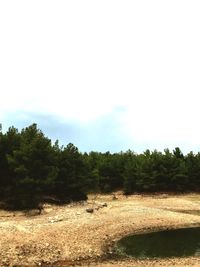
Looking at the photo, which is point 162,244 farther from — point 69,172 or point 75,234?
point 69,172

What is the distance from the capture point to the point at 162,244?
34.8m

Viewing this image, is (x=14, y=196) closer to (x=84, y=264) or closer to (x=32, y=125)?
(x=32, y=125)

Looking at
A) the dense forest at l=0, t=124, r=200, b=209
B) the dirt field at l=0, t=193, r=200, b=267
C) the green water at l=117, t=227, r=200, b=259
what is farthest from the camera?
the dense forest at l=0, t=124, r=200, b=209

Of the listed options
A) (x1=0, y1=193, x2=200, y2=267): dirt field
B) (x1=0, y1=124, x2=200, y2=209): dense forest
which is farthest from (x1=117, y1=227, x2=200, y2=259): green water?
(x1=0, y1=124, x2=200, y2=209): dense forest

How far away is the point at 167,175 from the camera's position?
257 ft

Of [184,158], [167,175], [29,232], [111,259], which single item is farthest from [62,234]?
[184,158]

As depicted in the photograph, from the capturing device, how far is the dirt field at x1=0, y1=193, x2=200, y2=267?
27.5 m

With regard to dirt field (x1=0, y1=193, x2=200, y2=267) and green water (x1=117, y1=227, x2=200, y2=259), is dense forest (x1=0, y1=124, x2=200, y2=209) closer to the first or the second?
dirt field (x1=0, y1=193, x2=200, y2=267)

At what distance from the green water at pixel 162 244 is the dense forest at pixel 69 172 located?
48.5ft

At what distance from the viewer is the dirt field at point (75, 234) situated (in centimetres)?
2753

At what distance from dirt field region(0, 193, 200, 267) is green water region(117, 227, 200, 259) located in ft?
3.96

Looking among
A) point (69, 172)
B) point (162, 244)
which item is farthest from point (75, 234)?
point (69, 172)

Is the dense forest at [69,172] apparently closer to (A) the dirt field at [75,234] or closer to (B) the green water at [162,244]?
(A) the dirt field at [75,234]

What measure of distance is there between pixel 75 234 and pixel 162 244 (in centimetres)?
653
